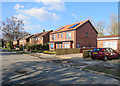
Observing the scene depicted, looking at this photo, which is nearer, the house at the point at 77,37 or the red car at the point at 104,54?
the red car at the point at 104,54

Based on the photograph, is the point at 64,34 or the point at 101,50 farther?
the point at 64,34

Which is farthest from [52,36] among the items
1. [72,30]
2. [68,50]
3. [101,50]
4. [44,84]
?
[44,84]

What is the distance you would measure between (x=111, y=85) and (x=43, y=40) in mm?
39101

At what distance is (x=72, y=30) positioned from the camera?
29.4 m

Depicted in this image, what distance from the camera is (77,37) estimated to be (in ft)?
94.9

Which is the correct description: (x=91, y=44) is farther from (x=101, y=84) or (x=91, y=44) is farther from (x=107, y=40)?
(x=101, y=84)

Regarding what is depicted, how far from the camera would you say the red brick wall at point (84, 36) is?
2940 cm

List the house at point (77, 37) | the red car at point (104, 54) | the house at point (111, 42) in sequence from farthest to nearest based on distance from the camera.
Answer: the house at point (77, 37) → the house at point (111, 42) → the red car at point (104, 54)

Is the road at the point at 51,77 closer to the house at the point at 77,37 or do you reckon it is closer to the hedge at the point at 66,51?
the hedge at the point at 66,51

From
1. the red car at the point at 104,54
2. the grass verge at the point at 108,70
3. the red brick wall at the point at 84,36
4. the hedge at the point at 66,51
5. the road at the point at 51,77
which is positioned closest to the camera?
the road at the point at 51,77

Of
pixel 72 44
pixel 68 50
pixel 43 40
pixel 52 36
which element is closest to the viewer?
pixel 68 50

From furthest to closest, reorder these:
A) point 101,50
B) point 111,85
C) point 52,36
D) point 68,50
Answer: point 52,36 < point 68,50 < point 101,50 < point 111,85

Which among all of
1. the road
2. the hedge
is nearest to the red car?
the road

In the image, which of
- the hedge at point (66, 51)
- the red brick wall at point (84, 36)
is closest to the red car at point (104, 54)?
the hedge at point (66, 51)
